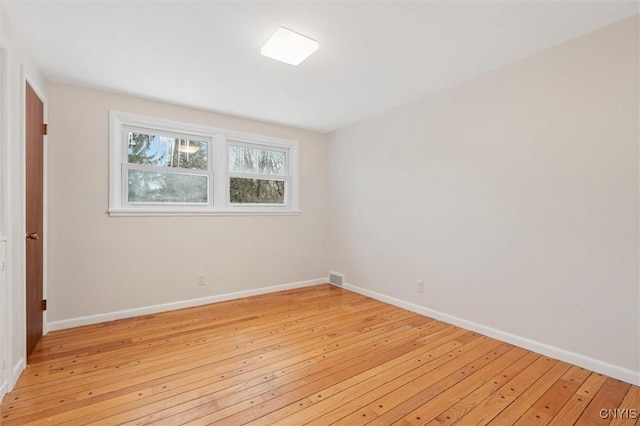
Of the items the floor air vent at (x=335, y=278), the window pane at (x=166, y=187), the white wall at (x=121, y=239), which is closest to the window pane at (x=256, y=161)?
the white wall at (x=121, y=239)

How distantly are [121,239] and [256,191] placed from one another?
1.70m

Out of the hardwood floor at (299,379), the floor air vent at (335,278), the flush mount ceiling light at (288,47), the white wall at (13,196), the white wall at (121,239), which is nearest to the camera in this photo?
the hardwood floor at (299,379)

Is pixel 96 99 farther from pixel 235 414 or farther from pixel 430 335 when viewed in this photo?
pixel 430 335

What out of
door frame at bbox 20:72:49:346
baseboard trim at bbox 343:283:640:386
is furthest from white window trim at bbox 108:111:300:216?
baseboard trim at bbox 343:283:640:386

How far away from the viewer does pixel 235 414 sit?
1.65m

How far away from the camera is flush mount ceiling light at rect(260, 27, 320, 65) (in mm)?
2115

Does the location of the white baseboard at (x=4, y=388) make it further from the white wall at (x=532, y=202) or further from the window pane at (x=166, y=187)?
the white wall at (x=532, y=202)

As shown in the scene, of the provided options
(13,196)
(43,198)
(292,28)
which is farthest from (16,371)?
(292,28)

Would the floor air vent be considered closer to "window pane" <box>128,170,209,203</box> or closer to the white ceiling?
"window pane" <box>128,170,209,203</box>

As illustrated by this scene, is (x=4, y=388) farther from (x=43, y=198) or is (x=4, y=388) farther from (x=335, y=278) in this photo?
(x=335, y=278)

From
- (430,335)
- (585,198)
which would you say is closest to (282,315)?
(430,335)

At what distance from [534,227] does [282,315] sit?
2.52 metres

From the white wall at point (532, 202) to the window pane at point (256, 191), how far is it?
1.62 metres

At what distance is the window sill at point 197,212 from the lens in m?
3.12
